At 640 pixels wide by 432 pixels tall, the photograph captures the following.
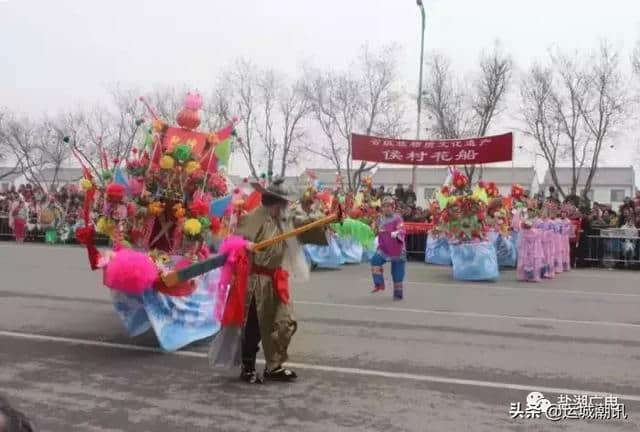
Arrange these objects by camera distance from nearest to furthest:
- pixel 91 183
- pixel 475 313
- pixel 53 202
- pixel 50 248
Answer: pixel 91 183, pixel 475 313, pixel 50 248, pixel 53 202

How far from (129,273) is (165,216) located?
1130mm

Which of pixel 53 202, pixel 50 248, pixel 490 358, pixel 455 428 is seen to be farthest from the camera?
pixel 53 202

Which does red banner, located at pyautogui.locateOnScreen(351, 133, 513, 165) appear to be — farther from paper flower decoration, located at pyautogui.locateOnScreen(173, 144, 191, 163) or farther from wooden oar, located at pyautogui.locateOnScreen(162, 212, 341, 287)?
wooden oar, located at pyautogui.locateOnScreen(162, 212, 341, 287)

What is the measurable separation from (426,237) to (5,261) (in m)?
10.6

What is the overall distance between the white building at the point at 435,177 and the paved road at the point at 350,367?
4720cm

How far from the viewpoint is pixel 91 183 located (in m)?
7.49

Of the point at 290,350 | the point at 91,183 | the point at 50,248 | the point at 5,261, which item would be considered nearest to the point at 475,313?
the point at 290,350

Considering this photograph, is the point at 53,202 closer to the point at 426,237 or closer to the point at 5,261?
the point at 5,261

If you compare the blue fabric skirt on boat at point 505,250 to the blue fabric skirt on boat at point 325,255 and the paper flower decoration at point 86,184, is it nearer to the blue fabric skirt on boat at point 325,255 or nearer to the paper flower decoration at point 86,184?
the blue fabric skirt on boat at point 325,255

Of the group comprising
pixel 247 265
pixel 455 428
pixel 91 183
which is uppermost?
pixel 91 183

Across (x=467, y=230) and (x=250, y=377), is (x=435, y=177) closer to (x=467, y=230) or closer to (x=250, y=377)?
(x=467, y=230)

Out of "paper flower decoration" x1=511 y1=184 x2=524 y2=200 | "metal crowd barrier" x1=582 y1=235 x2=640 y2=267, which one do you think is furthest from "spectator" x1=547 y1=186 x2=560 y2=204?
"paper flower decoration" x1=511 y1=184 x2=524 y2=200

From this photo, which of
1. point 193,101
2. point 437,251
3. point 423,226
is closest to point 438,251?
point 437,251

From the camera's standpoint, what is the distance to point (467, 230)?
14.4 meters
